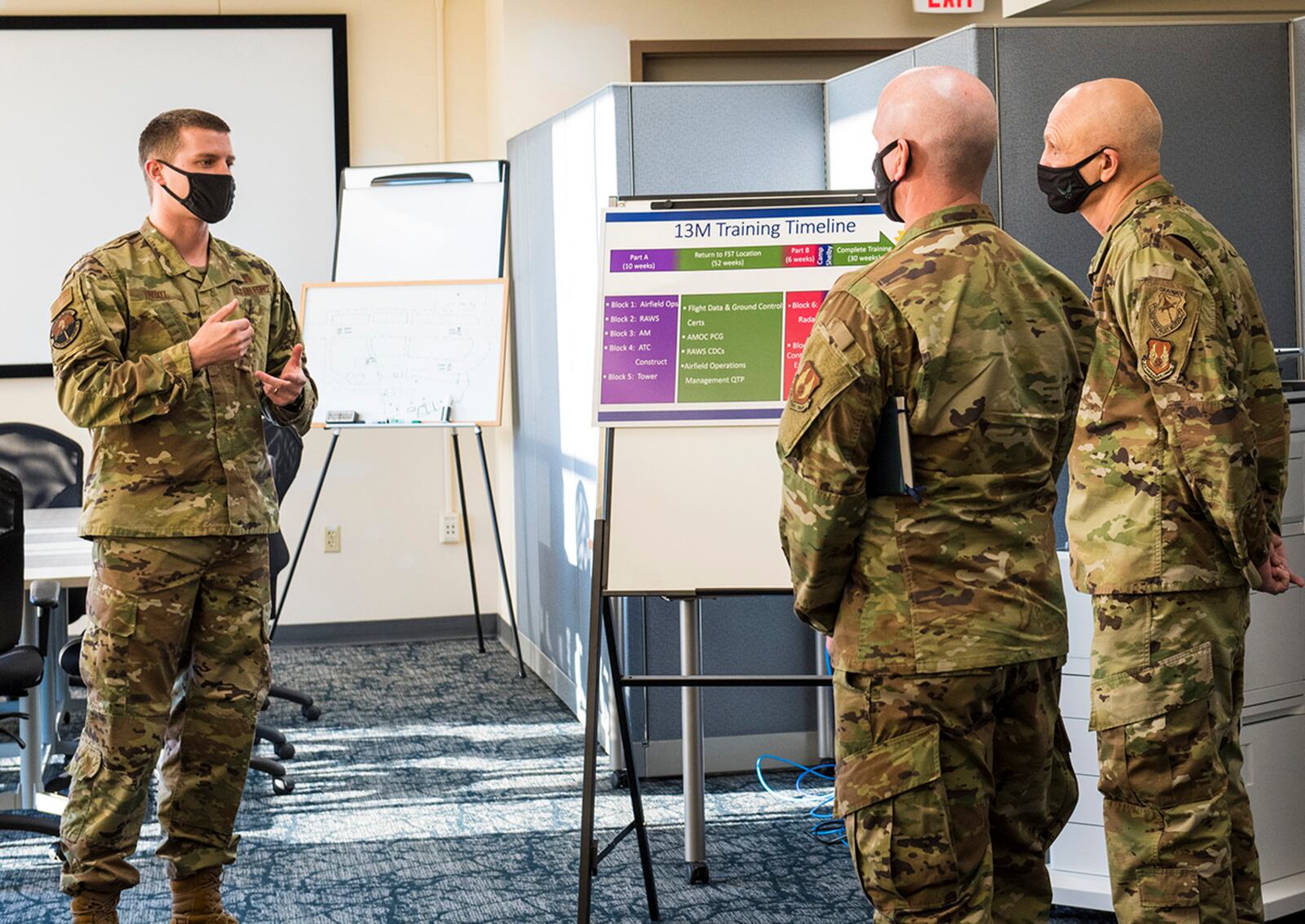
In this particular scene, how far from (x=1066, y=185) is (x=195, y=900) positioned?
7.03 ft

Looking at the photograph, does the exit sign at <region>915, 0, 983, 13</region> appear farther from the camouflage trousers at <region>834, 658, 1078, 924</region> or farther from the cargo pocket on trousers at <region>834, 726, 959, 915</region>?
the cargo pocket on trousers at <region>834, 726, 959, 915</region>

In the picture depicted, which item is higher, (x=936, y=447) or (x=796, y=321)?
(x=796, y=321)

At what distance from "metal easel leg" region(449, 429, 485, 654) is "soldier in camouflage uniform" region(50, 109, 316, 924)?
2.65 metres

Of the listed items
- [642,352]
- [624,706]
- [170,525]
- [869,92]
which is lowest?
[624,706]

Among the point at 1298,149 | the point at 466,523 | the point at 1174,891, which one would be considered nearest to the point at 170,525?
the point at 1174,891

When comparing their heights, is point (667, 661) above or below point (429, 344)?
below

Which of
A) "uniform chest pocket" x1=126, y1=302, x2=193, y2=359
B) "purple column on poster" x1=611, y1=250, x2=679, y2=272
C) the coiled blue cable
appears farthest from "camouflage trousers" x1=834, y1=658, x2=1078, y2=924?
"uniform chest pocket" x1=126, y1=302, x2=193, y2=359

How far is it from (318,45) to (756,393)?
147 inches

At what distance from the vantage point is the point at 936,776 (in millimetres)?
1806

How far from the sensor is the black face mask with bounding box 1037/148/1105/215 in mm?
2420

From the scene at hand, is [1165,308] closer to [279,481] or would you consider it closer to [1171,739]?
[1171,739]

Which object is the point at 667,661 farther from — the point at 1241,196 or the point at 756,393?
the point at 1241,196

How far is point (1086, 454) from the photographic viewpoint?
239cm

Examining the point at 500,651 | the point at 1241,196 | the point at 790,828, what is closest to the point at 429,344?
the point at 500,651
